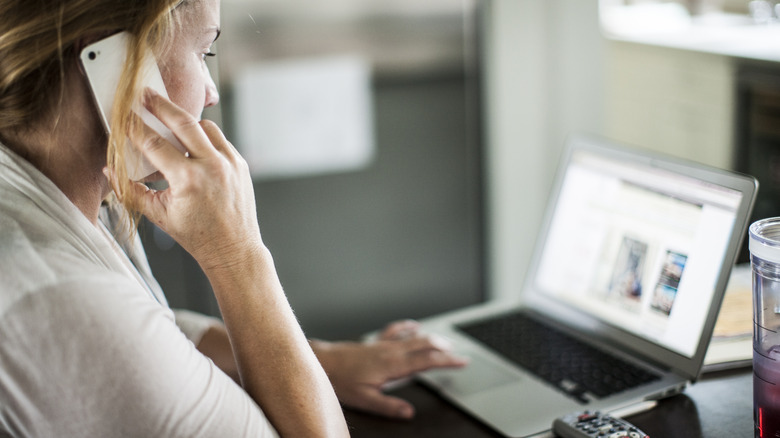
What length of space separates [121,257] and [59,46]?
10.5 inches

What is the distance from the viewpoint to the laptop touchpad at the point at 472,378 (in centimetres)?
114

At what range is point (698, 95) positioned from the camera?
2.83 m

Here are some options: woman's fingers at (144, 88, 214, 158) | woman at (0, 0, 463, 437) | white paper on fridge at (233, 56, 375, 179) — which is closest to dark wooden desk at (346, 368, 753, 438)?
woman at (0, 0, 463, 437)

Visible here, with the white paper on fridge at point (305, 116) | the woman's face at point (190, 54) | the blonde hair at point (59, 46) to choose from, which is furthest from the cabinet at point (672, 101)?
the blonde hair at point (59, 46)

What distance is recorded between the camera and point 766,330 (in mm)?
853

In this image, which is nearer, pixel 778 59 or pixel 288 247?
pixel 778 59

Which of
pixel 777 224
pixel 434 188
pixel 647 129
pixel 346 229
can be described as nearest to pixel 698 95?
pixel 647 129

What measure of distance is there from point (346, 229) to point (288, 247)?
231 millimetres

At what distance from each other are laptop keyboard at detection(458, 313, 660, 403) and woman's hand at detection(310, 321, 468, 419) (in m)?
0.11

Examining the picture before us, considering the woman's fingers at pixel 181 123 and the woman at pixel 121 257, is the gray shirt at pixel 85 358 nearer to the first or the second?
the woman at pixel 121 257

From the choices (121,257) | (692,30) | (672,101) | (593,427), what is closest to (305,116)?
(672,101)

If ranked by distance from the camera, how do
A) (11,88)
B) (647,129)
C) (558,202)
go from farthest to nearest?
(647,129) → (558,202) → (11,88)

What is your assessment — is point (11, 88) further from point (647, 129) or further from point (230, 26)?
point (647, 129)

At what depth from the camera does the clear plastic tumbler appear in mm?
839
